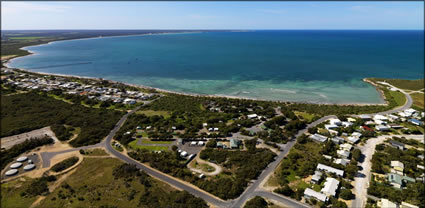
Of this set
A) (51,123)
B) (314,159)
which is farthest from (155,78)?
(314,159)

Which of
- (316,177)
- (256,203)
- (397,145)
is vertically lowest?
(256,203)

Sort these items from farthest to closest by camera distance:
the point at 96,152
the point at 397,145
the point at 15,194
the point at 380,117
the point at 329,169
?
the point at 380,117 → the point at 397,145 → the point at 96,152 → the point at 329,169 → the point at 15,194

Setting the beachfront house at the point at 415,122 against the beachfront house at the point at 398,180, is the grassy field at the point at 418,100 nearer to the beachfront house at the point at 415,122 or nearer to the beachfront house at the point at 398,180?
the beachfront house at the point at 415,122

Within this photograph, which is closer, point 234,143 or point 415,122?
point 234,143

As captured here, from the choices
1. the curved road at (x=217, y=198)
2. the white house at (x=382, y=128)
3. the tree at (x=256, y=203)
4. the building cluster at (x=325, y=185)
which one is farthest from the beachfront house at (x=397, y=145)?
the tree at (x=256, y=203)

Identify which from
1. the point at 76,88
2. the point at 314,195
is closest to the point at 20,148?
the point at 76,88

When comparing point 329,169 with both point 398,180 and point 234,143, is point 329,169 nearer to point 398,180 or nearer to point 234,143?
point 398,180

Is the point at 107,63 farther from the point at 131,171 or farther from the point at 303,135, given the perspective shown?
the point at 303,135
